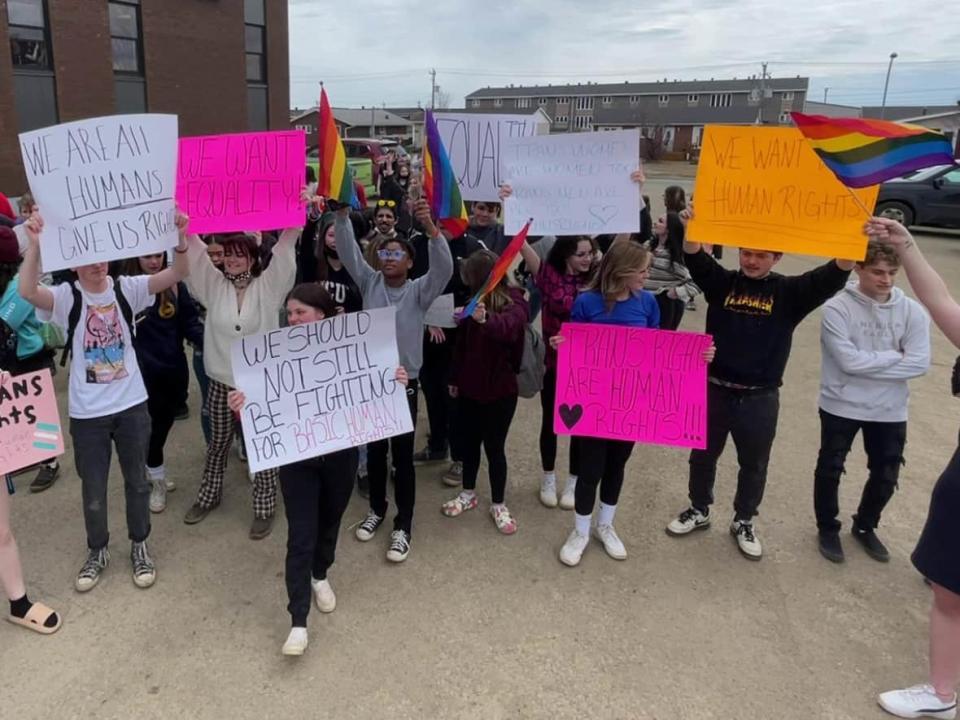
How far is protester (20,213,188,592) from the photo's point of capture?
3145 mm

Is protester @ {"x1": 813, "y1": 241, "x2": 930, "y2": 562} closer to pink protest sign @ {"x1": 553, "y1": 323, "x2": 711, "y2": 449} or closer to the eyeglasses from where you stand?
pink protest sign @ {"x1": 553, "y1": 323, "x2": 711, "y2": 449}

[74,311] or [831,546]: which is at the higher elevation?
[74,311]

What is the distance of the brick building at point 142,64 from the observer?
16078 millimetres

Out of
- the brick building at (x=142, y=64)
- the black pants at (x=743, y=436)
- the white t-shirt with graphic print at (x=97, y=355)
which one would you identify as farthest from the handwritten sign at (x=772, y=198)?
the brick building at (x=142, y=64)

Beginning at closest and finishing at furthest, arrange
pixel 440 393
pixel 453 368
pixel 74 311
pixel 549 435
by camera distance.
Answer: pixel 74 311, pixel 453 368, pixel 549 435, pixel 440 393

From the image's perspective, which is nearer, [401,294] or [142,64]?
[401,294]

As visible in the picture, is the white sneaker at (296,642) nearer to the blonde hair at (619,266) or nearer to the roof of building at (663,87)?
the blonde hair at (619,266)

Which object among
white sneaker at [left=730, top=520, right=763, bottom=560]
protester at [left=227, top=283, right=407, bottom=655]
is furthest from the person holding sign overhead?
white sneaker at [left=730, top=520, right=763, bottom=560]

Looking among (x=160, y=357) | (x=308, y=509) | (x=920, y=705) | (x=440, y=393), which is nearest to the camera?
(x=920, y=705)

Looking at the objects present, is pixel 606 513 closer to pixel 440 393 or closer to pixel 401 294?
pixel 440 393

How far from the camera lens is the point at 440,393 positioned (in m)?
4.68

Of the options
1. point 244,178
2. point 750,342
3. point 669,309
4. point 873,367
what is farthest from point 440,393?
point 873,367

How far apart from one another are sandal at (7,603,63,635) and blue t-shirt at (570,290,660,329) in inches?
119

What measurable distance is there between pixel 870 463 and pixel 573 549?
176 centimetres
